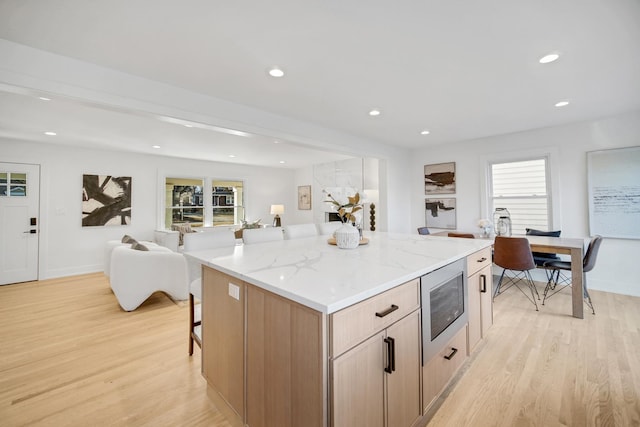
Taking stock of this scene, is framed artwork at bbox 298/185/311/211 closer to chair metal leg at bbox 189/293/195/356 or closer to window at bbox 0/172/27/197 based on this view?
window at bbox 0/172/27/197

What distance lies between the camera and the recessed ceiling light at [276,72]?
2.33 meters

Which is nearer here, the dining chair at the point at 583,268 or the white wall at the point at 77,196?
the dining chair at the point at 583,268

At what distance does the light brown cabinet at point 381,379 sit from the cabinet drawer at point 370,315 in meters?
0.03

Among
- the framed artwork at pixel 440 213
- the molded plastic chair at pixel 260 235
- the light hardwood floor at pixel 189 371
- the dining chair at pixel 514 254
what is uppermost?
the framed artwork at pixel 440 213

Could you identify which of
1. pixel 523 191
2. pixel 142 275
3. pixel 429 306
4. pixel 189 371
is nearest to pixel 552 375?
pixel 429 306

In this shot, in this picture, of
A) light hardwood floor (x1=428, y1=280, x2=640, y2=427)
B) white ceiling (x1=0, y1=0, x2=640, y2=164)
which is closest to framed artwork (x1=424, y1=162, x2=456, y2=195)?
white ceiling (x1=0, y1=0, x2=640, y2=164)

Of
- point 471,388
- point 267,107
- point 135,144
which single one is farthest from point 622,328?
point 135,144

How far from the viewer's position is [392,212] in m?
5.22

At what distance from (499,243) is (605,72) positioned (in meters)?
1.90

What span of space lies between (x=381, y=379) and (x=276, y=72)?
2.41m

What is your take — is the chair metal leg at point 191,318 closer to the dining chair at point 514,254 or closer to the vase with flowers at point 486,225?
the dining chair at point 514,254

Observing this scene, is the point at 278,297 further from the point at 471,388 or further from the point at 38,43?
the point at 38,43

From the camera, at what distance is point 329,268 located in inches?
57.8

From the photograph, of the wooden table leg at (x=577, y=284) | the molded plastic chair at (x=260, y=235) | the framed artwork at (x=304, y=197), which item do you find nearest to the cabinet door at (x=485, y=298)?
the wooden table leg at (x=577, y=284)
